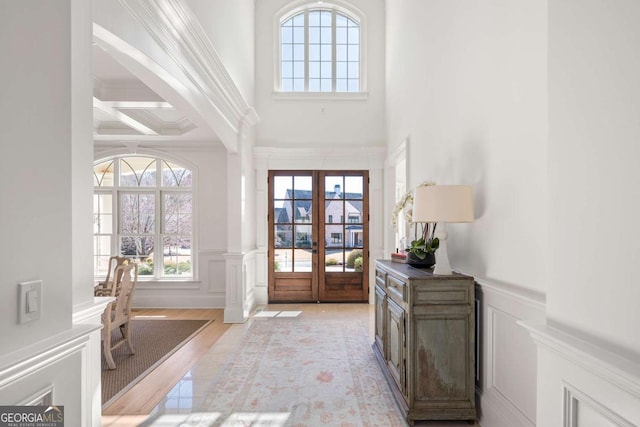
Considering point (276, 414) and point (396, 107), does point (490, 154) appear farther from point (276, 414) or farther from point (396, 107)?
point (396, 107)

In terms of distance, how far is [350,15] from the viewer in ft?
21.2

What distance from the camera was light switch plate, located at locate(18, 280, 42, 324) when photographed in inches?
40.9

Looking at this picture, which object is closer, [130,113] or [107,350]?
[107,350]

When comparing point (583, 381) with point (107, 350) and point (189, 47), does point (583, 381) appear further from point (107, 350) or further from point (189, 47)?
point (107, 350)

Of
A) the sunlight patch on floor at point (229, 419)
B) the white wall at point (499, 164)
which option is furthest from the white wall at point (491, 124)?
the sunlight patch on floor at point (229, 419)

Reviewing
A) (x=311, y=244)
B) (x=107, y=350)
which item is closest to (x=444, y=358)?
(x=107, y=350)

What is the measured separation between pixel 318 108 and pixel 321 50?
42.3 inches

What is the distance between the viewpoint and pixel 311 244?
6.29 meters

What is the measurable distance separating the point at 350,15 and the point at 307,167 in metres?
2.82

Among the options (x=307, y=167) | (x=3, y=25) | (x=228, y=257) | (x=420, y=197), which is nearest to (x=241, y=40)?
(x=307, y=167)

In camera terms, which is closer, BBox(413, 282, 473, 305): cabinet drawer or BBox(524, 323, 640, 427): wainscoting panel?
BBox(524, 323, 640, 427): wainscoting panel

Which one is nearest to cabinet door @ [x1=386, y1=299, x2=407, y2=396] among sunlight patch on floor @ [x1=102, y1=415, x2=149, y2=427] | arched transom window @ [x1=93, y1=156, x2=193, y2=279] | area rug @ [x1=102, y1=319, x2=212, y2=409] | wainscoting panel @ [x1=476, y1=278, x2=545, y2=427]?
wainscoting panel @ [x1=476, y1=278, x2=545, y2=427]

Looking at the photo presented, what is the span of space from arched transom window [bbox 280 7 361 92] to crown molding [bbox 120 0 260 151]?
6.26 feet

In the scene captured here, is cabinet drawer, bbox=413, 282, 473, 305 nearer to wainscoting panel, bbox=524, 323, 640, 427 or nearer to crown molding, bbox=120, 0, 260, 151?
wainscoting panel, bbox=524, 323, 640, 427
